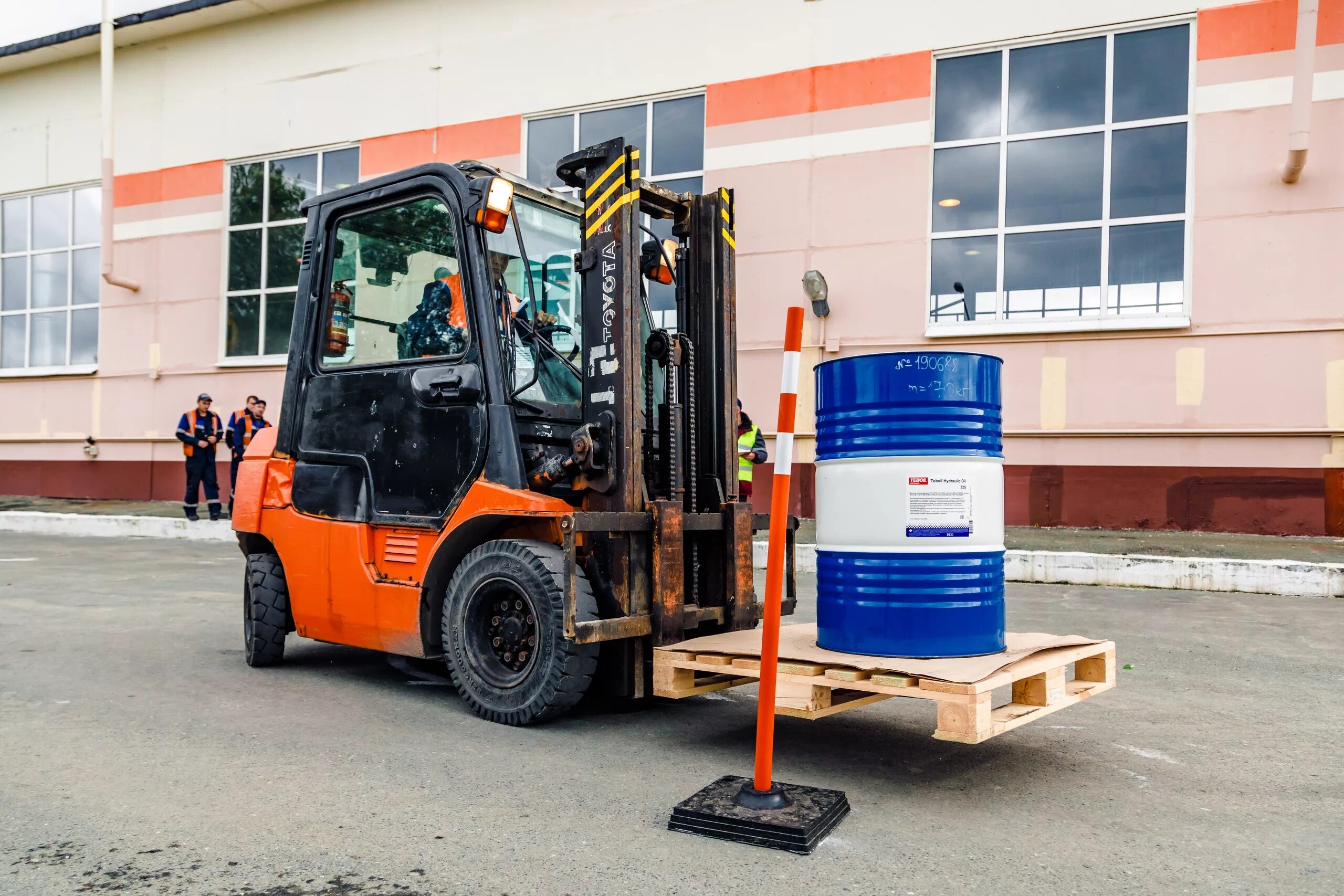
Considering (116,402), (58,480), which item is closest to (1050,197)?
(116,402)

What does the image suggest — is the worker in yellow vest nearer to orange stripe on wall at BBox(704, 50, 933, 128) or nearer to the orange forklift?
orange stripe on wall at BBox(704, 50, 933, 128)

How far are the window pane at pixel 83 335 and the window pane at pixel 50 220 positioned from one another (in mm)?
1245

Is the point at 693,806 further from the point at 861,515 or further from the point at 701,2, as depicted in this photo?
the point at 701,2

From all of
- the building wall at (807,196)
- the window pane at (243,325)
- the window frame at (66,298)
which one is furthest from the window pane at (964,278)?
the window frame at (66,298)

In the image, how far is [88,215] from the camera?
17.1 meters

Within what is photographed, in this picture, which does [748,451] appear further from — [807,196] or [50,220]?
[50,220]

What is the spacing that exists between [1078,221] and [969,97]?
179 centimetres

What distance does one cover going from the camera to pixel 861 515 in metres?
3.76

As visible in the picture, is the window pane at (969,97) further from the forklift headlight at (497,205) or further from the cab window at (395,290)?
the forklift headlight at (497,205)

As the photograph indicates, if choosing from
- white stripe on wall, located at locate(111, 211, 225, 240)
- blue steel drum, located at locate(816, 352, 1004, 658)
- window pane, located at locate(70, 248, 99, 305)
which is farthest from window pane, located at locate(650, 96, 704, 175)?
window pane, located at locate(70, 248, 99, 305)

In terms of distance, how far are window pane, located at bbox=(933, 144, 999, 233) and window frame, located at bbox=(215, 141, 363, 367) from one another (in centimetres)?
876

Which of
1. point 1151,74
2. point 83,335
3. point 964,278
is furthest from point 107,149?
point 1151,74

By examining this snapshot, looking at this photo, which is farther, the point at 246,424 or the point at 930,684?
the point at 246,424

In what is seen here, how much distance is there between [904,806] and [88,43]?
1799 centimetres
